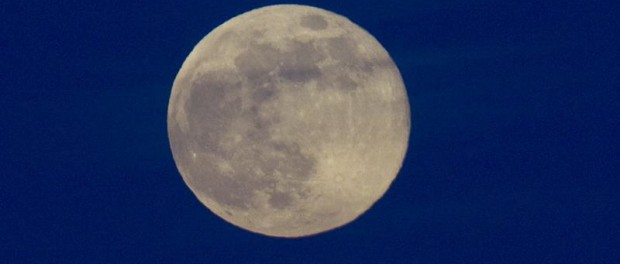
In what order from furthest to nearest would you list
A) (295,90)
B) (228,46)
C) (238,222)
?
(238,222)
(228,46)
(295,90)

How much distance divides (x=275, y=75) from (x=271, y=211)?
1506mm

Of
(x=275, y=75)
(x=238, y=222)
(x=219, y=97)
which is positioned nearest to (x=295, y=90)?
(x=275, y=75)

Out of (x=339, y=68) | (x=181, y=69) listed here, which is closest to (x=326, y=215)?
(x=339, y=68)

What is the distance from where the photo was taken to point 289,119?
7121mm

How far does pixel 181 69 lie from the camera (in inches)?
330

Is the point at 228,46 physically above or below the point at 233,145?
above

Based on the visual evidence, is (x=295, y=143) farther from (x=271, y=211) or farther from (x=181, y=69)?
(x=181, y=69)

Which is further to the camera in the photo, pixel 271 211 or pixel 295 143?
pixel 271 211

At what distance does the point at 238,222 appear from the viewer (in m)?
8.22

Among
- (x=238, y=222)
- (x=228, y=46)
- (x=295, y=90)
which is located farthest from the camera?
(x=238, y=222)

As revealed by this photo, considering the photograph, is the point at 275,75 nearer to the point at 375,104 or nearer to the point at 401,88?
the point at 375,104

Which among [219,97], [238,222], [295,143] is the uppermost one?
[219,97]

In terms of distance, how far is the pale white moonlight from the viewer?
717cm

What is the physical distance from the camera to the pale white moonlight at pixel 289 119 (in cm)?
717
